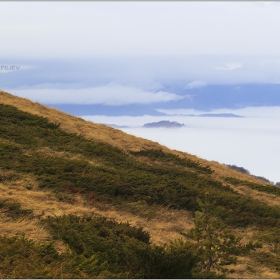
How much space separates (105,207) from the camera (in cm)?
1283

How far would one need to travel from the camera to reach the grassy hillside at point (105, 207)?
6465mm

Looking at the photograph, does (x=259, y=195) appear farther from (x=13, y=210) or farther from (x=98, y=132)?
(x=13, y=210)

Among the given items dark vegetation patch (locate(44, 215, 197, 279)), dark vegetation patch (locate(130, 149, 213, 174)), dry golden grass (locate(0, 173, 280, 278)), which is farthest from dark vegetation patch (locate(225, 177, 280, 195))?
dark vegetation patch (locate(44, 215, 197, 279))

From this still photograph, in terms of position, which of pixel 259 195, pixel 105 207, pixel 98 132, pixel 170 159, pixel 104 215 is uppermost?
pixel 98 132

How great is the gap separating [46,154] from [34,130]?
417 centimetres

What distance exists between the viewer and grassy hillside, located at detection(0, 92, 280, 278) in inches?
255

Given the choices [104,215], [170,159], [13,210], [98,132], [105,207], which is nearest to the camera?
[13,210]

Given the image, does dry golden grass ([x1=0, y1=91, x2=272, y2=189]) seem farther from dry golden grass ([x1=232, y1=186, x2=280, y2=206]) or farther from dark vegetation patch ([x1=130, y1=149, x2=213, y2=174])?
dry golden grass ([x1=232, y1=186, x2=280, y2=206])

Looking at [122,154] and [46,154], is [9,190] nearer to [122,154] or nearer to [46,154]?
[46,154]

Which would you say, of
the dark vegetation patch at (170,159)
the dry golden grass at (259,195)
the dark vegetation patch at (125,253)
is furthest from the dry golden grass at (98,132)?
the dark vegetation patch at (125,253)

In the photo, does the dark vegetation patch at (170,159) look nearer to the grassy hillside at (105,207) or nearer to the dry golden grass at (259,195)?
the grassy hillside at (105,207)

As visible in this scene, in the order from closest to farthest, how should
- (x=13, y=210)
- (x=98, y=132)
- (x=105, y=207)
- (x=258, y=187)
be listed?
(x=13, y=210) → (x=105, y=207) → (x=258, y=187) → (x=98, y=132)

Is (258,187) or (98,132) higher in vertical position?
(98,132)

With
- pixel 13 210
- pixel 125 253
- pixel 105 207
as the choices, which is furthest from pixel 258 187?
pixel 125 253
